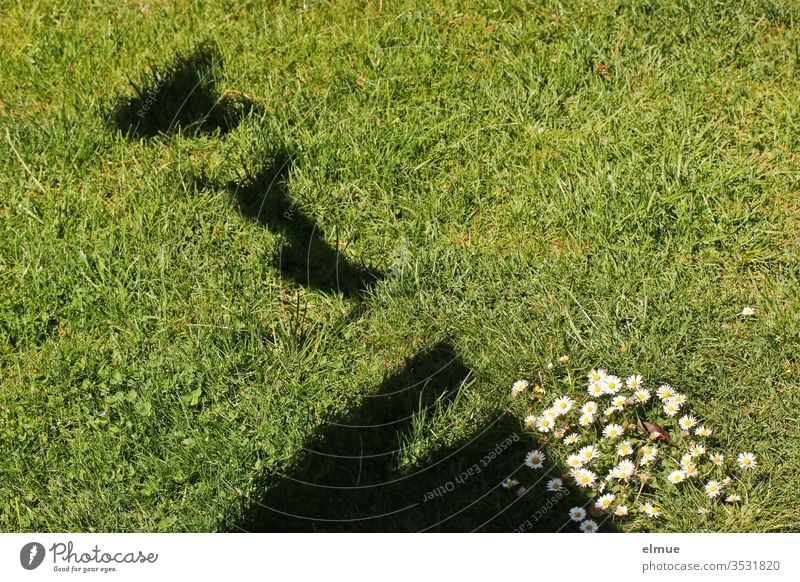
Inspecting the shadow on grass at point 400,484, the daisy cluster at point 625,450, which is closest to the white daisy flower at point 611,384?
the daisy cluster at point 625,450

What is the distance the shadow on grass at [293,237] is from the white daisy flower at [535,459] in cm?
91

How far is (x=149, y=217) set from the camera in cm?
405

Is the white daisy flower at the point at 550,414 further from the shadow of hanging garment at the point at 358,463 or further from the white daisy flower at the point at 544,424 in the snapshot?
the shadow of hanging garment at the point at 358,463

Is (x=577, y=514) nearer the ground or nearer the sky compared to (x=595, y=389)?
nearer the ground

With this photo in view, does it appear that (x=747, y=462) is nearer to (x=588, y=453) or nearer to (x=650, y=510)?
(x=650, y=510)

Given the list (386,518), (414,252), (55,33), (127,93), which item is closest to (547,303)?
(414,252)

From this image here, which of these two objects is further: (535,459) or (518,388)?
(518,388)

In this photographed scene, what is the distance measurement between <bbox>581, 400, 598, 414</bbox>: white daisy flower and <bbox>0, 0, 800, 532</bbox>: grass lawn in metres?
0.13

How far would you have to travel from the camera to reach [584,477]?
3385 millimetres

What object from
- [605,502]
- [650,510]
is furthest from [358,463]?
[650,510]

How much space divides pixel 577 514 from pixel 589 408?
38 centimetres

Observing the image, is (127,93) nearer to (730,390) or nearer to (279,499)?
(279,499)

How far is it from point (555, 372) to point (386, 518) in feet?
2.64

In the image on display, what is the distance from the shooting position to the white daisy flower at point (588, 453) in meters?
3.42
